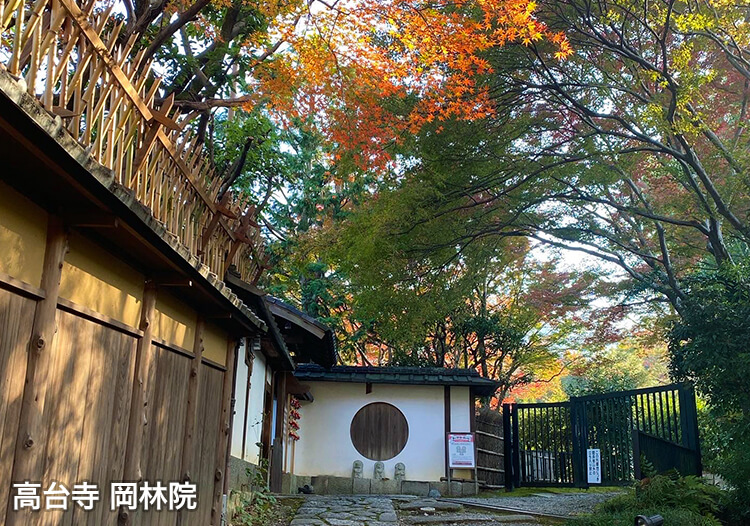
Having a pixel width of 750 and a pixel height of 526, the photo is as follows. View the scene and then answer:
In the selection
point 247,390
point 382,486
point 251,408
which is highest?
point 247,390

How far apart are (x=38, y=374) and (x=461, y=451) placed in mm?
12992

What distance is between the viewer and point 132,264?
4.59 m

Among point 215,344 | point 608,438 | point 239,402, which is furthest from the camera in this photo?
point 608,438

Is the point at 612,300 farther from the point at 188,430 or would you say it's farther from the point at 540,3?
the point at 188,430

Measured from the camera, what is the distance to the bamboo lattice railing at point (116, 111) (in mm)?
2939

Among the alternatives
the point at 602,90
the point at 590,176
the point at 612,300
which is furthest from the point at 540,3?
the point at 612,300

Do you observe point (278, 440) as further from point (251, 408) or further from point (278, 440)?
point (251, 408)

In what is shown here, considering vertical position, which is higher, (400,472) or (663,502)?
(663,502)

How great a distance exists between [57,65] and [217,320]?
4.12m

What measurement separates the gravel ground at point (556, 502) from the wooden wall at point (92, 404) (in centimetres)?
689

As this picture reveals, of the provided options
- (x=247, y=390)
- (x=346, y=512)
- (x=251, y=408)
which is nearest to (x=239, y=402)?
(x=247, y=390)

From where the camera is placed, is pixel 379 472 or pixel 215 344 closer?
pixel 215 344

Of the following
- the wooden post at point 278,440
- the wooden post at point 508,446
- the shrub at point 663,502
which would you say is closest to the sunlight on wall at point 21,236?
the shrub at point 663,502

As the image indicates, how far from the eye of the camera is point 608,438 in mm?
12766
